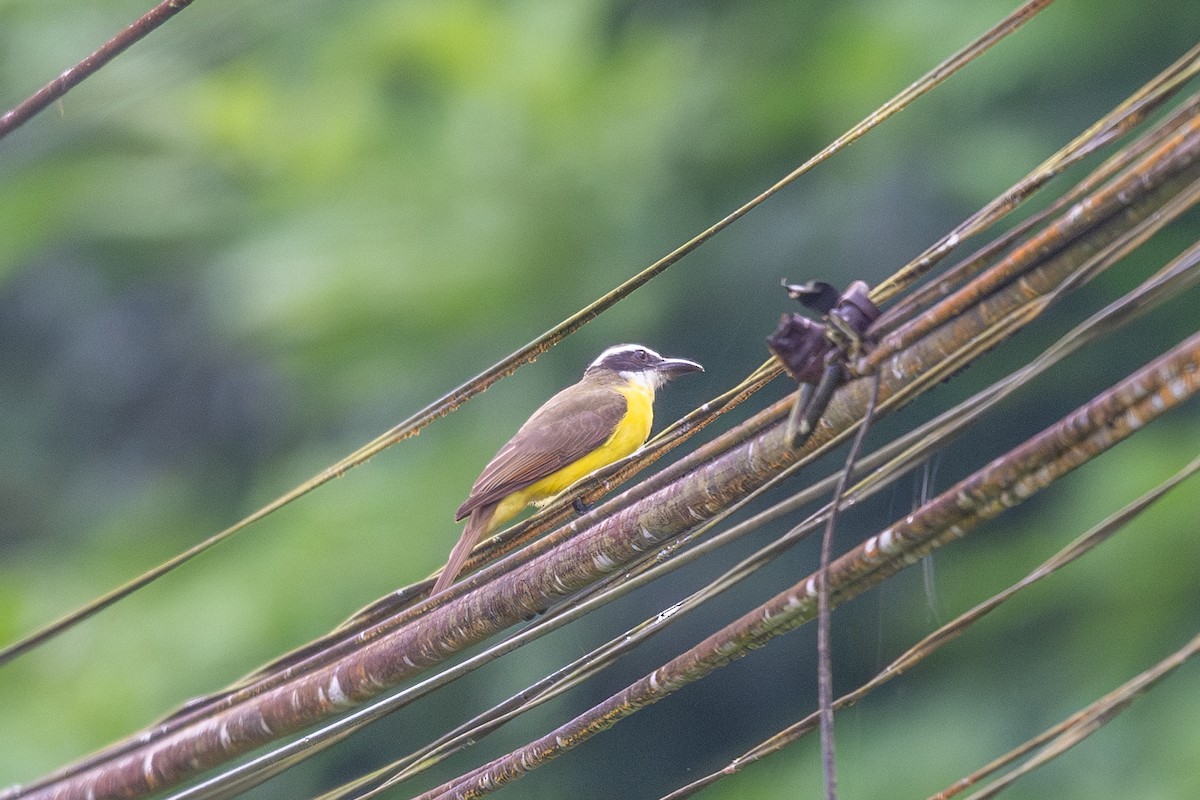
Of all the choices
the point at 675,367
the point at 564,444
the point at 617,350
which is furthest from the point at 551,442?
the point at 617,350

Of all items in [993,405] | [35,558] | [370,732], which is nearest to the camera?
[993,405]

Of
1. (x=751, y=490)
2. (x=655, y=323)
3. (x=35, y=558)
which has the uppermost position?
(x=35, y=558)

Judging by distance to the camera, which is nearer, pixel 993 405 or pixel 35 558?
pixel 993 405

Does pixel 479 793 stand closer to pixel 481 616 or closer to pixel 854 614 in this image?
pixel 481 616

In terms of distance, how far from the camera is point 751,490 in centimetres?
245

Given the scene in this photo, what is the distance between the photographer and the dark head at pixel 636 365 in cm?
568

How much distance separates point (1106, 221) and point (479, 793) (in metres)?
1.51

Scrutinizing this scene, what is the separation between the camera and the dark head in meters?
5.68

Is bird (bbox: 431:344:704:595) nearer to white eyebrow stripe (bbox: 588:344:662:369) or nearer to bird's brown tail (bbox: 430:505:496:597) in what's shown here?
bird's brown tail (bbox: 430:505:496:597)

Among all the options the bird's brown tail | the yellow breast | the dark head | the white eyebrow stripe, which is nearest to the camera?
the bird's brown tail

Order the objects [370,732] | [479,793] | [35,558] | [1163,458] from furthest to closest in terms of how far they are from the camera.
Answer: [35,558] < [370,732] < [1163,458] < [479,793]

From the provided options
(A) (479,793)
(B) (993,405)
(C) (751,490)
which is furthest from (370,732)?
(B) (993,405)

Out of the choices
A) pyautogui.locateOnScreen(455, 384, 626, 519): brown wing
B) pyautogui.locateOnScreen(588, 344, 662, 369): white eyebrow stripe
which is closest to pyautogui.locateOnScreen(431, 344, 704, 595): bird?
pyautogui.locateOnScreen(455, 384, 626, 519): brown wing

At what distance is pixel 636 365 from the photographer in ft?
18.9
